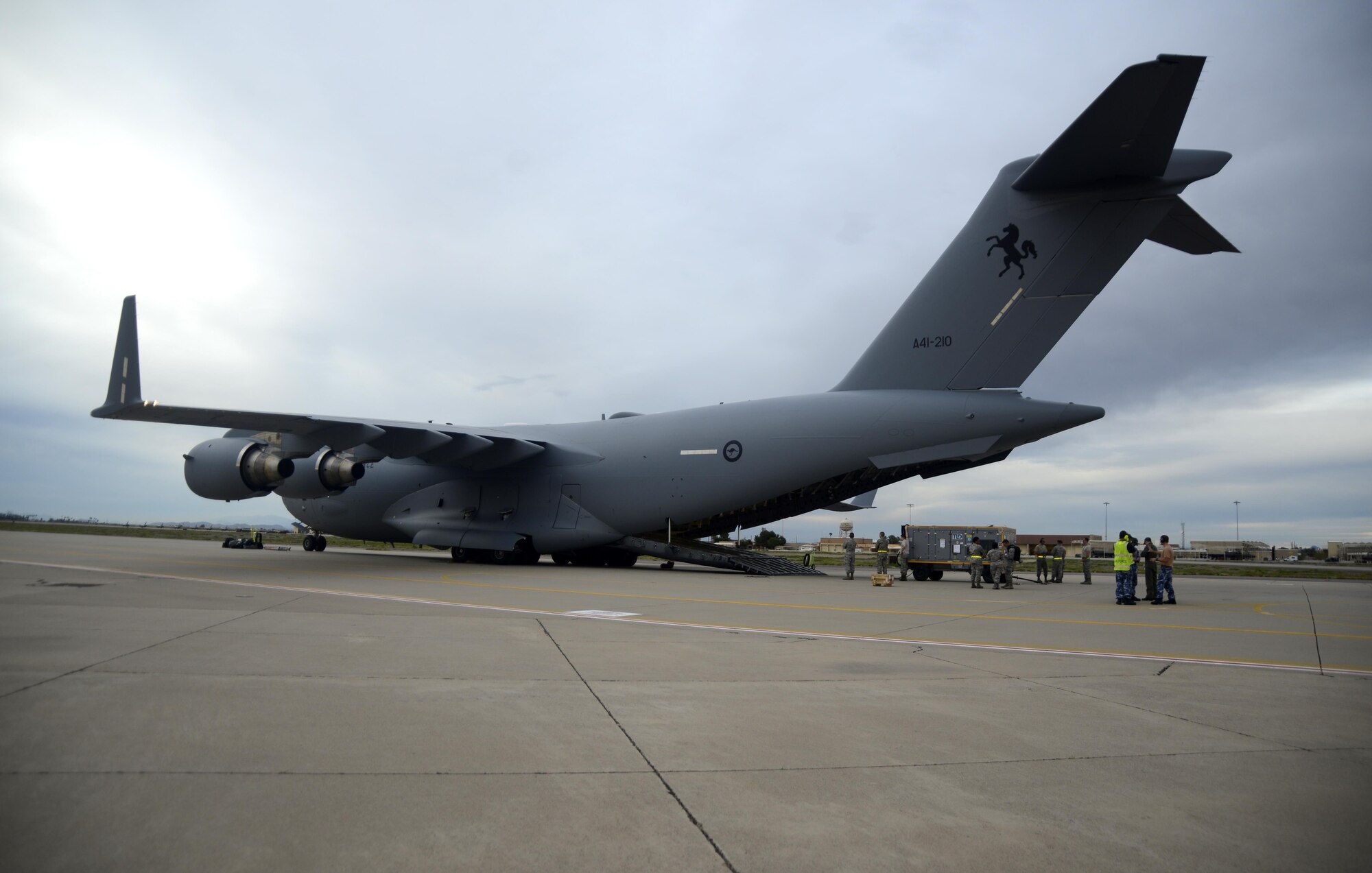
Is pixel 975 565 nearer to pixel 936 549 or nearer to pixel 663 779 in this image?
pixel 936 549

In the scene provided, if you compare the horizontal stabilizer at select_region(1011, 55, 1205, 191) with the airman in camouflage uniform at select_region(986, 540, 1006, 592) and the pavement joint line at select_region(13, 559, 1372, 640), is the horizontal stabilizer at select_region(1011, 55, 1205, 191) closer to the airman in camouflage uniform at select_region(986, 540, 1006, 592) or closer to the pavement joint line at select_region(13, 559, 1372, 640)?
the pavement joint line at select_region(13, 559, 1372, 640)

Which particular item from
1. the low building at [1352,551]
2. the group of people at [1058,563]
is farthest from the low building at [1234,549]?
the group of people at [1058,563]

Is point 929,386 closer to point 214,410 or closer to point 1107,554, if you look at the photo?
point 214,410

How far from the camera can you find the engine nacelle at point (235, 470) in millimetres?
18484

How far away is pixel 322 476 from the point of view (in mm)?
19328

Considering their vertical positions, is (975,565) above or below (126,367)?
below

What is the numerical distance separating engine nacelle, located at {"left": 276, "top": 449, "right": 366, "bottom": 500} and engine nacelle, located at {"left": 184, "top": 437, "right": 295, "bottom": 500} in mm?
646

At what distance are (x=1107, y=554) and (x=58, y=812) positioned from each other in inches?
3119

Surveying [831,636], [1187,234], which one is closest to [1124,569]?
[1187,234]

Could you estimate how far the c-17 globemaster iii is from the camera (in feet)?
45.0

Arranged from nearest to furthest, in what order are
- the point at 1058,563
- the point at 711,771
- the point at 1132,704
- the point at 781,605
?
the point at 711,771, the point at 1132,704, the point at 781,605, the point at 1058,563

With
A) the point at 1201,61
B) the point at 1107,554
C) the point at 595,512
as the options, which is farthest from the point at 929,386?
the point at 1107,554

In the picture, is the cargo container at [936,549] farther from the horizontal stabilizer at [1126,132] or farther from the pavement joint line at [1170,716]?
the pavement joint line at [1170,716]

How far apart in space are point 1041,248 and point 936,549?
8.58 meters
